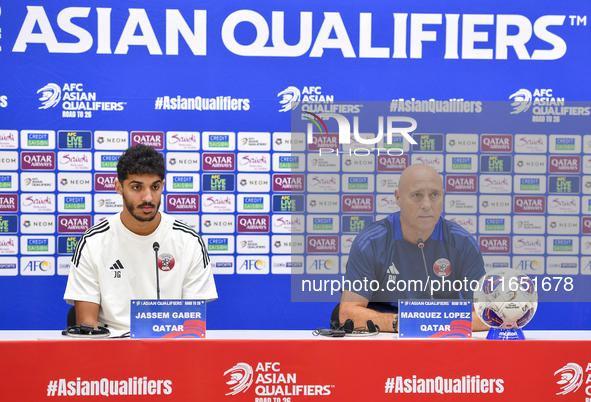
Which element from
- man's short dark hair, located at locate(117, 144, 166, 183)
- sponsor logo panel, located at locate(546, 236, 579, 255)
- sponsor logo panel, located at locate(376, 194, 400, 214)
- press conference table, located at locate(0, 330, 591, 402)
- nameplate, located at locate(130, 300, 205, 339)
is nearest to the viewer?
press conference table, located at locate(0, 330, 591, 402)

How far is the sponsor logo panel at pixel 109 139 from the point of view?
2.54 m

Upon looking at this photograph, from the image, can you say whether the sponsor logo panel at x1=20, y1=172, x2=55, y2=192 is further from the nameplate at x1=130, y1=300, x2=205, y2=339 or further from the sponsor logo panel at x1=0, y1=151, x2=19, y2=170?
the nameplate at x1=130, y1=300, x2=205, y2=339

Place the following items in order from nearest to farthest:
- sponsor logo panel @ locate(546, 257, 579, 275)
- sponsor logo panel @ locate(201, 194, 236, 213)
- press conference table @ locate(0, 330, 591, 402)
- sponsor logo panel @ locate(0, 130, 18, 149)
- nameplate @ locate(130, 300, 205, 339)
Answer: press conference table @ locate(0, 330, 591, 402)
nameplate @ locate(130, 300, 205, 339)
sponsor logo panel @ locate(546, 257, 579, 275)
sponsor logo panel @ locate(0, 130, 18, 149)
sponsor logo panel @ locate(201, 194, 236, 213)

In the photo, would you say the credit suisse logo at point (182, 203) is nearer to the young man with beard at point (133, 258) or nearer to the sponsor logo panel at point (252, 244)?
the sponsor logo panel at point (252, 244)

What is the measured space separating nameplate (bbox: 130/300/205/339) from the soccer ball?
86cm

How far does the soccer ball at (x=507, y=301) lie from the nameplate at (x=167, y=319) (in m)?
0.86

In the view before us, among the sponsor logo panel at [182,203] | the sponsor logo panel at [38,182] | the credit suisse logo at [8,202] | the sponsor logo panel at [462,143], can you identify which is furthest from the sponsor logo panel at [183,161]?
the sponsor logo panel at [462,143]

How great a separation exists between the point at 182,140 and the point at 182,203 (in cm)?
37

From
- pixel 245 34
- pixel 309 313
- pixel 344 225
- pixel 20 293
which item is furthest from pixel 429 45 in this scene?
pixel 20 293

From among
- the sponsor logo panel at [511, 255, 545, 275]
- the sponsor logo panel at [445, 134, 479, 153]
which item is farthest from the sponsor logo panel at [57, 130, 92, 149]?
the sponsor logo panel at [511, 255, 545, 275]

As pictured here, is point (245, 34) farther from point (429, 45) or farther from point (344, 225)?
point (344, 225)

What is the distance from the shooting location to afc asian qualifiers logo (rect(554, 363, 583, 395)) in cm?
121

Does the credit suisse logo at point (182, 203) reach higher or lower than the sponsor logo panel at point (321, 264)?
higher

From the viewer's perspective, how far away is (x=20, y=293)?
8.35ft
